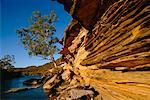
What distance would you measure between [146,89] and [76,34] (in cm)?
2010

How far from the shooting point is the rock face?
1162 centimetres

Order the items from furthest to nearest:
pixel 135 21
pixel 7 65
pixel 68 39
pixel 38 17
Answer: pixel 7 65, pixel 38 17, pixel 68 39, pixel 135 21

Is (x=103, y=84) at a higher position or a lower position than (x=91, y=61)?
lower

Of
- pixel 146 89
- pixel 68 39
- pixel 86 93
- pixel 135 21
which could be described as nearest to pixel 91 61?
pixel 86 93

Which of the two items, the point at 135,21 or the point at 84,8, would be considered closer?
the point at 135,21

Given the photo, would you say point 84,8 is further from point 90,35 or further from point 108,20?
point 108,20

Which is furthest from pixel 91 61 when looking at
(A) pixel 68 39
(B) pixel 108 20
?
(A) pixel 68 39

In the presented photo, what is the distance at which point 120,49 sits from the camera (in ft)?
45.2

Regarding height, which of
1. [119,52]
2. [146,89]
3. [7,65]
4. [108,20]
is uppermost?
[7,65]

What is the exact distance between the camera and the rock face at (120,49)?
1162 cm

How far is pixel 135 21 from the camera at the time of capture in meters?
13.0

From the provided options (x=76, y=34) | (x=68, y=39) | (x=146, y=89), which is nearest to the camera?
(x=146, y=89)

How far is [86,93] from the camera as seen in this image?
19.2 m

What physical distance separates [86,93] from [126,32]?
23.9 ft
